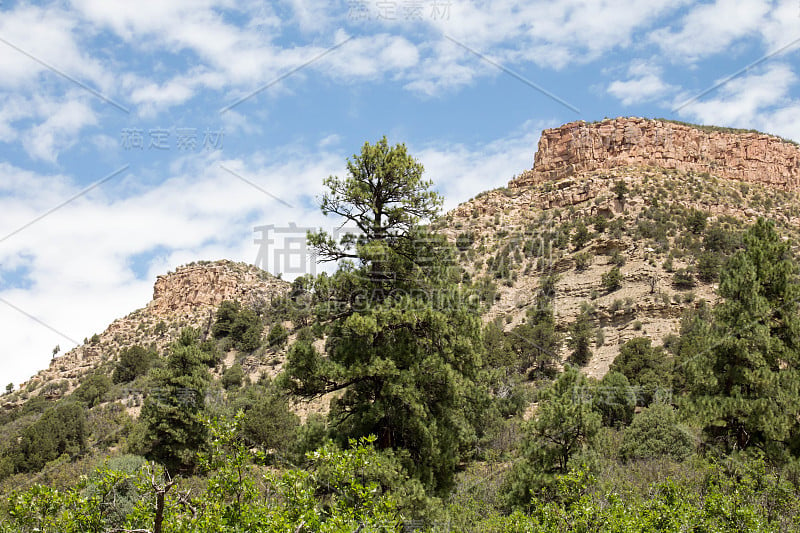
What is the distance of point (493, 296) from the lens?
151 ft

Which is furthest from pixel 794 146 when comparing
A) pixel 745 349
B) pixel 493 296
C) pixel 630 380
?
pixel 745 349

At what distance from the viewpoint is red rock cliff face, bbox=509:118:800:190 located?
217 feet

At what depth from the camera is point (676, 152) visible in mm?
67188

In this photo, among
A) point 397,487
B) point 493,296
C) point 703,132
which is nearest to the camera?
point 397,487

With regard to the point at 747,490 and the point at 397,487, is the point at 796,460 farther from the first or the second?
the point at 397,487

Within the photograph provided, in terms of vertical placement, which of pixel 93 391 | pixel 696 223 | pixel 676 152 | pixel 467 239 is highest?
pixel 676 152

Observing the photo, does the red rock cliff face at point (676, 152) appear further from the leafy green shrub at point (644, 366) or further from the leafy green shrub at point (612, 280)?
the leafy green shrub at point (644, 366)

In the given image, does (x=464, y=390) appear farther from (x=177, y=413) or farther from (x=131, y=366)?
(x=131, y=366)

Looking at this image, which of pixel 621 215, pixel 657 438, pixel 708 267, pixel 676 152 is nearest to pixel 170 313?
pixel 621 215

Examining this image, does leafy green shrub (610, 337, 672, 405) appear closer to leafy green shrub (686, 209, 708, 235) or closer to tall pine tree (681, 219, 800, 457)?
tall pine tree (681, 219, 800, 457)

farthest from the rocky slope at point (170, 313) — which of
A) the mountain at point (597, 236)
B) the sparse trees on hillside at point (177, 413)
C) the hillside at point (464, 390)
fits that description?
the sparse trees on hillside at point (177, 413)

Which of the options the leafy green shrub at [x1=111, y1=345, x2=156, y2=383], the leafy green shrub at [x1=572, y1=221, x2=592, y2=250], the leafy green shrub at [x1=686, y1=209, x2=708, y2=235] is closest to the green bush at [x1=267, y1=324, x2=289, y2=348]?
the leafy green shrub at [x1=111, y1=345, x2=156, y2=383]

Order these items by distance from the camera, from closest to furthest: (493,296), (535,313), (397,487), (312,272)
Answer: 1. (397,487)
2. (312,272)
3. (535,313)
4. (493,296)

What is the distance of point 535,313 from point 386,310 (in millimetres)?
33665
